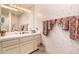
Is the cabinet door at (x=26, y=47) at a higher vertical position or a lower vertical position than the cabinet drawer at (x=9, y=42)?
lower

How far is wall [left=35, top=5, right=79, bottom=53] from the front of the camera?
1.82 meters

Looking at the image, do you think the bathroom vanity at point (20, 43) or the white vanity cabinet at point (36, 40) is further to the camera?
the white vanity cabinet at point (36, 40)

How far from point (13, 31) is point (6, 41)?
168 millimetres

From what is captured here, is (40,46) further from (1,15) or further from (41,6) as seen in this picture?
(1,15)

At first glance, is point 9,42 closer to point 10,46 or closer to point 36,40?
point 10,46

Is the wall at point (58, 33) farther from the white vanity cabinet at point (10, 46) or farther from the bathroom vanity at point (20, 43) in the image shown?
the white vanity cabinet at point (10, 46)

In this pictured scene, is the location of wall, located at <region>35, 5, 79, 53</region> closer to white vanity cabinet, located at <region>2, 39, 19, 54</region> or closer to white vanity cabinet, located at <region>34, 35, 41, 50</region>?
white vanity cabinet, located at <region>34, 35, 41, 50</region>

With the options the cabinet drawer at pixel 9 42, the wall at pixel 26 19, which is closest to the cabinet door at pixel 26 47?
the cabinet drawer at pixel 9 42

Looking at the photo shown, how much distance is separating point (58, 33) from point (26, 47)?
0.49 metres

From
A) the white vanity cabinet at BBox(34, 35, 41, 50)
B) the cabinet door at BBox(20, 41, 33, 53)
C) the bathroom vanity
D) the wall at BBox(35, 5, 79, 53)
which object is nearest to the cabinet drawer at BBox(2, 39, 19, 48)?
the bathroom vanity

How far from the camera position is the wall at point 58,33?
1.82 m

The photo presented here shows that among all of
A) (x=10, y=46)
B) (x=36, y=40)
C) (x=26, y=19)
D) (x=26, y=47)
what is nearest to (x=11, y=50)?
(x=10, y=46)

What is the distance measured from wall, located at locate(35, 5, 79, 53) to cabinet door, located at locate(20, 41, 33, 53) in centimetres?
20

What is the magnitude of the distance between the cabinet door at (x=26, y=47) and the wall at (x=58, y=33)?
0.20m
